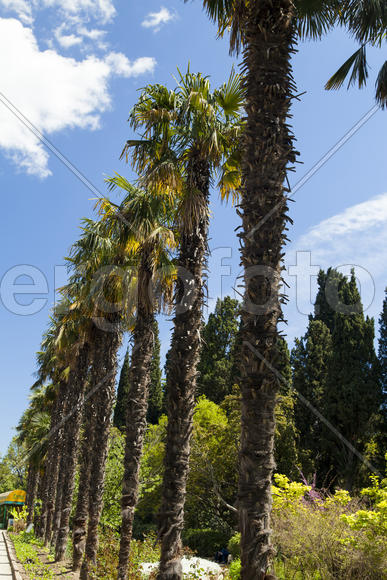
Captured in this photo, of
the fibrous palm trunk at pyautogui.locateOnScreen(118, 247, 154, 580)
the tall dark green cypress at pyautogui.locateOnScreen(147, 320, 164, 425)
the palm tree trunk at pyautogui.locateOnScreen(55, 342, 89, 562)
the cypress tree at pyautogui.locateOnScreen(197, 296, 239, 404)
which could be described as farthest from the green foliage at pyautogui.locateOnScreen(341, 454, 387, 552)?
the tall dark green cypress at pyautogui.locateOnScreen(147, 320, 164, 425)

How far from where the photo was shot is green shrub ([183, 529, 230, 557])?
81.9 feet

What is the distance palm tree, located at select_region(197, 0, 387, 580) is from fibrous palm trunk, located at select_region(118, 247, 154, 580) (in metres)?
5.35

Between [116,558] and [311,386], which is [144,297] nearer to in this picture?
[116,558]

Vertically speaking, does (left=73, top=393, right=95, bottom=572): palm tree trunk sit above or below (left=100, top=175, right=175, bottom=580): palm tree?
below

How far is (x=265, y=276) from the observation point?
5.21 metres

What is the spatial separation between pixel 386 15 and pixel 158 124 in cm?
440

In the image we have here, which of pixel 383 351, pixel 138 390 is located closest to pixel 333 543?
pixel 138 390

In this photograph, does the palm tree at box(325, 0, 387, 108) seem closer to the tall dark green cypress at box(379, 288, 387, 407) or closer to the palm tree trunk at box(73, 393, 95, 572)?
the palm tree trunk at box(73, 393, 95, 572)

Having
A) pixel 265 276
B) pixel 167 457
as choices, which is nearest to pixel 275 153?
pixel 265 276

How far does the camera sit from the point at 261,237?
5.32 m

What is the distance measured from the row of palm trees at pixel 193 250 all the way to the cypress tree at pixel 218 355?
24.5 m

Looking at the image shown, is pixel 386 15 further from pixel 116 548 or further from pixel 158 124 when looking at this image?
pixel 116 548

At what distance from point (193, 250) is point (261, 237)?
306 cm

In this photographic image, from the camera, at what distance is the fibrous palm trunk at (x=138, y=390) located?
1017cm
